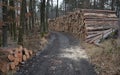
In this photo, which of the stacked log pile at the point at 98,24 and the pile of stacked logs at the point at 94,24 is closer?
the stacked log pile at the point at 98,24

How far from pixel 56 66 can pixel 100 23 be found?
1127cm

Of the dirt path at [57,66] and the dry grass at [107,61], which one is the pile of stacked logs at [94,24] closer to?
the dry grass at [107,61]

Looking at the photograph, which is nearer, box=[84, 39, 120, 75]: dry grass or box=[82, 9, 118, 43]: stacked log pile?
box=[84, 39, 120, 75]: dry grass

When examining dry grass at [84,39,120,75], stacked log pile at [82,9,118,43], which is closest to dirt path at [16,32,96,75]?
dry grass at [84,39,120,75]

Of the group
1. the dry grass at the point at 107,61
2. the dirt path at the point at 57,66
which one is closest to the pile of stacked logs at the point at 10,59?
the dirt path at the point at 57,66

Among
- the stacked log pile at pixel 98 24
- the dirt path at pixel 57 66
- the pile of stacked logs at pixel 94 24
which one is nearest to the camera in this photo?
the dirt path at pixel 57 66

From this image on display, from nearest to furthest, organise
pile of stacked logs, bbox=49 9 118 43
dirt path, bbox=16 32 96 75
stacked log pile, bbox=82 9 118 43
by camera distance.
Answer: dirt path, bbox=16 32 96 75, stacked log pile, bbox=82 9 118 43, pile of stacked logs, bbox=49 9 118 43

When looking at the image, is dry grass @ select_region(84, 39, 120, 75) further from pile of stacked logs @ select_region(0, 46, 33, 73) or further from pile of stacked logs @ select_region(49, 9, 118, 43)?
pile of stacked logs @ select_region(49, 9, 118, 43)

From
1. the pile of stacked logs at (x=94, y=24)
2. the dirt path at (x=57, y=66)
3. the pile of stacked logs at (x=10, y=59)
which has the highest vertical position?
the pile of stacked logs at (x=94, y=24)

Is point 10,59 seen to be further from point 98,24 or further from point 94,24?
point 98,24

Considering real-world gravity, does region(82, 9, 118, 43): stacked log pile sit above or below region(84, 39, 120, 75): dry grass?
above

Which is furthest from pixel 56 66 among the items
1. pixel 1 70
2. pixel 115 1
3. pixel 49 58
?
pixel 115 1

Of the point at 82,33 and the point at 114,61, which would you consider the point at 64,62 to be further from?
the point at 82,33

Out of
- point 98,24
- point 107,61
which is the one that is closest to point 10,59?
point 107,61
